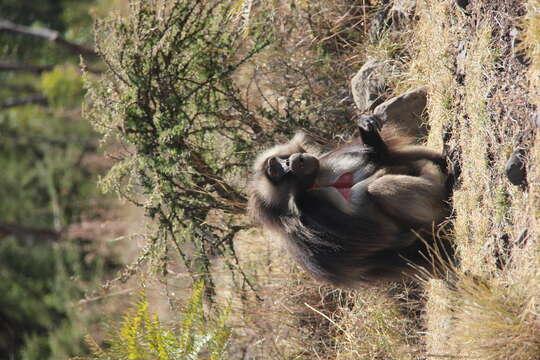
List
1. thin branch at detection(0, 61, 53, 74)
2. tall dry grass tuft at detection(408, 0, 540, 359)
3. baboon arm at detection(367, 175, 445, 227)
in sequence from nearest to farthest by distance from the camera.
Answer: tall dry grass tuft at detection(408, 0, 540, 359) → baboon arm at detection(367, 175, 445, 227) → thin branch at detection(0, 61, 53, 74)

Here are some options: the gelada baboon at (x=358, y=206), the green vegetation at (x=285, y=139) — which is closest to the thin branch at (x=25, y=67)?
the green vegetation at (x=285, y=139)

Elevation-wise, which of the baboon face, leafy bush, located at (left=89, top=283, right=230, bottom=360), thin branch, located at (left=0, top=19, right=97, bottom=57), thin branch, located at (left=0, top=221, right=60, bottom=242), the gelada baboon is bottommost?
thin branch, located at (left=0, top=221, right=60, bottom=242)

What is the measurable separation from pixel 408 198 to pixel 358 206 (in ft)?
0.89

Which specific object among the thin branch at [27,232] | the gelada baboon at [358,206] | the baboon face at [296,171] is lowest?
the thin branch at [27,232]

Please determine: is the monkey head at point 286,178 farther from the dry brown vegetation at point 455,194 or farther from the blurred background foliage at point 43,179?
the blurred background foliage at point 43,179

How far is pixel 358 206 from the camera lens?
355 centimetres

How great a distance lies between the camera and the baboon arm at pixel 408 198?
11.4 ft

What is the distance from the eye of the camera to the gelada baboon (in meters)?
3.50

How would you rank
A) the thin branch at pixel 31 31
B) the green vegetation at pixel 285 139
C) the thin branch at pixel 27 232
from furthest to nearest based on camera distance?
the thin branch at pixel 27 232, the thin branch at pixel 31 31, the green vegetation at pixel 285 139

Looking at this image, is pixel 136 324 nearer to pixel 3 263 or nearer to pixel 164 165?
pixel 164 165

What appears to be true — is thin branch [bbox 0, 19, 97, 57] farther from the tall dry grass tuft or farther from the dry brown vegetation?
the tall dry grass tuft

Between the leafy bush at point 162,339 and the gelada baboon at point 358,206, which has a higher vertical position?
the gelada baboon at point 358,206

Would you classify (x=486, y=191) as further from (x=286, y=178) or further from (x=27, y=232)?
(x=27, y=232)

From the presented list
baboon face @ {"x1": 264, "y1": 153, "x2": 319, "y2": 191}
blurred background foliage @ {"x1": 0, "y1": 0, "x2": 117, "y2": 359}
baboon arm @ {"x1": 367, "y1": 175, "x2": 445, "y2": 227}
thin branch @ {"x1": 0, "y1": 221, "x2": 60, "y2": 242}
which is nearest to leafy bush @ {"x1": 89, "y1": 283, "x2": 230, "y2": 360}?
baboon face @ {"x1": 264, "y1": 153, "x2": 319, "y2": 191}
